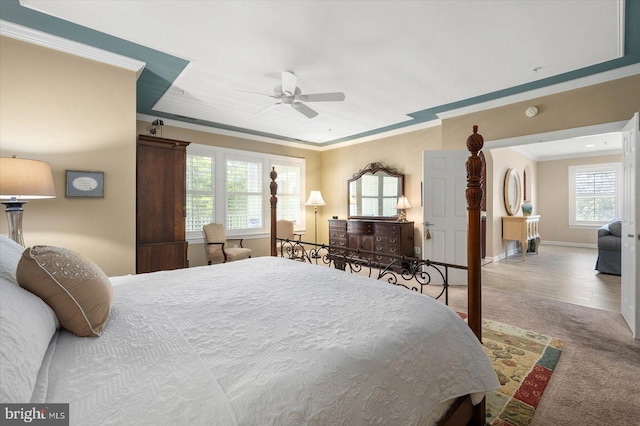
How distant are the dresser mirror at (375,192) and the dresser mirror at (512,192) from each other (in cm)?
282

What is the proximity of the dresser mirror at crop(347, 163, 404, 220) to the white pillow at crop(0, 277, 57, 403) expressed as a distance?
5.48 m

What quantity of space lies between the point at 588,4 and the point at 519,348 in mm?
2769

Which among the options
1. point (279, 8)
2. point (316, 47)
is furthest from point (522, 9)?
point (279, 8)

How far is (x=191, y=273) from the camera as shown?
212 centimetres

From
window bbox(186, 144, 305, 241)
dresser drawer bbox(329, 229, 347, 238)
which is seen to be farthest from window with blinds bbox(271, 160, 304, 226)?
dresser drawer bbox(329, 229, 347, 238)

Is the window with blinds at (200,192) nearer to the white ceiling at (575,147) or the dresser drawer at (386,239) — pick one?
the dresser drawer at (386,239)

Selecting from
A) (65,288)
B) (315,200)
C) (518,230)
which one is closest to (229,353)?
(65,288)

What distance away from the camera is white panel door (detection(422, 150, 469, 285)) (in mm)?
4422

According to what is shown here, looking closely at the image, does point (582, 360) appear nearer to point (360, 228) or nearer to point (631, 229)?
point (631, 229)

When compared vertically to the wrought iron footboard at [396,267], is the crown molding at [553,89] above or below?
above

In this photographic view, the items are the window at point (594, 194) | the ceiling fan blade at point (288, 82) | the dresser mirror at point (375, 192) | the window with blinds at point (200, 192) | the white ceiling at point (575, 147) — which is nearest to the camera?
the ceiling fan blade at point (288, 82)

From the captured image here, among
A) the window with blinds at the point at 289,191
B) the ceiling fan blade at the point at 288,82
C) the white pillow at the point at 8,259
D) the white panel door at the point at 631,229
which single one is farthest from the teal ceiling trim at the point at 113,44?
the white panel door at the point at 631,229

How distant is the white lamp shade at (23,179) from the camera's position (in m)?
2.05

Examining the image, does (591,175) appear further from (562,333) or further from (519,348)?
(519,348)
